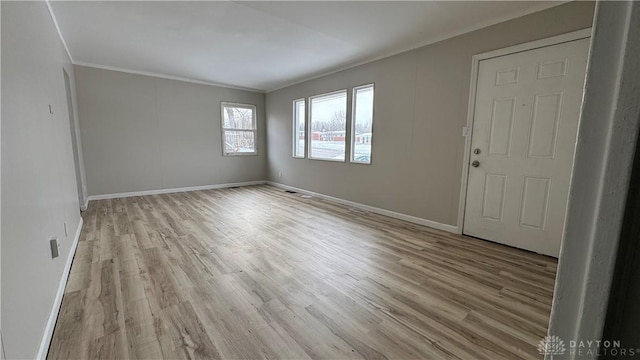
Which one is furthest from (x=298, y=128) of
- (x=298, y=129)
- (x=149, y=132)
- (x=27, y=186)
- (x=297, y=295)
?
(x=27, y=186)

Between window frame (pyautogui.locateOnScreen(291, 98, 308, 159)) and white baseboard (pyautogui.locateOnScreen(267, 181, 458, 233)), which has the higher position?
window frame (pyautogui.locateOnScreen(291, 98, 308, 159))

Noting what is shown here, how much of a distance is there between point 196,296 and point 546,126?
11.6 feet

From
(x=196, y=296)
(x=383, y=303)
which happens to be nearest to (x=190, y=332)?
(x=196, y=296)

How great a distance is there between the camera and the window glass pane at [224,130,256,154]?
6.52 m

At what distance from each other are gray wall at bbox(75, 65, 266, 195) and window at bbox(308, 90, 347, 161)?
2.15 m

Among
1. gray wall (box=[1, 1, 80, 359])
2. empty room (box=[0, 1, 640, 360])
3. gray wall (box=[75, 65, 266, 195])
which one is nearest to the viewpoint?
empty room (box=[0, 1, 640, 360])

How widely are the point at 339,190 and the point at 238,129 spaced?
330cm

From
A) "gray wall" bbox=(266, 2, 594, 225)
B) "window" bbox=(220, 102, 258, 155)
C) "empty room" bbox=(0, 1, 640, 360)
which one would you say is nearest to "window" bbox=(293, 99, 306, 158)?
"empty room" bbox=(0, 1, 640, 360)

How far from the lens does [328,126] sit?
5207 mm

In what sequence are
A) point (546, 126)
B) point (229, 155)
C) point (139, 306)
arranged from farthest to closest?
point (229, 155) → point (546, 126) → point (139, 306)

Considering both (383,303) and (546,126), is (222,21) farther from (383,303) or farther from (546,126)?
(546,126)

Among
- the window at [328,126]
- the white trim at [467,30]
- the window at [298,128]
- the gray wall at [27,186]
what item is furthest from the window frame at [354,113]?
the gray wall at [27,186]

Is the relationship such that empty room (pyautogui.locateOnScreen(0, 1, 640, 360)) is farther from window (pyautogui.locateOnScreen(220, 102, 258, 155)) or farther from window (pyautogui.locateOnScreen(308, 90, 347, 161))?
window (pyautogui.locateOnScreen(220, 102, 258, 155))

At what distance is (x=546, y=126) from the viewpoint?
2621mm
